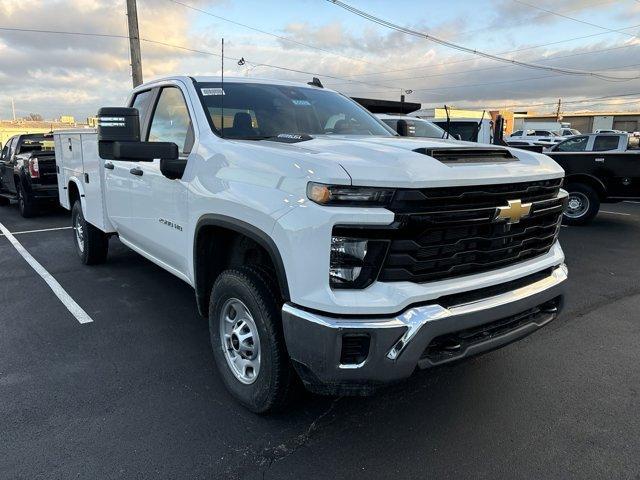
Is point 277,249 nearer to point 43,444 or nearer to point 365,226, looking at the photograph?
point 365,226

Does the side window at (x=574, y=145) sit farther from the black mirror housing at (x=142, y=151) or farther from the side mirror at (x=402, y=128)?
the black mirror housing at (x=142, y=151)

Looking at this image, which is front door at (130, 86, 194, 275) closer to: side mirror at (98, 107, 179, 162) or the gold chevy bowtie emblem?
side mirror at (98, 107, 179, 162)

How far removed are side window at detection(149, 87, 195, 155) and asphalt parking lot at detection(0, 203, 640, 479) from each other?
5.31 feet

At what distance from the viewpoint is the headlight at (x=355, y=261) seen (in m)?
2.25

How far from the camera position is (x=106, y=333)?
4.25 m

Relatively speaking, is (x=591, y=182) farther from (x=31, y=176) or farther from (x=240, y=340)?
(x=31, y=176)

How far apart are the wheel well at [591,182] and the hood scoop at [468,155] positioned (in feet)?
25.8

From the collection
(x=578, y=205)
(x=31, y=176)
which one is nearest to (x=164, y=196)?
(x=31, y=176)

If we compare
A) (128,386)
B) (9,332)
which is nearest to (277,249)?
(128,386)

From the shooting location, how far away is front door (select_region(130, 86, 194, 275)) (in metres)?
3.52

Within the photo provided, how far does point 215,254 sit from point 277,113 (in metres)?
1.19

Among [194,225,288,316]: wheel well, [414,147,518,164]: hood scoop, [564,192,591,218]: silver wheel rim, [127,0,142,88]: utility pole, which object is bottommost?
[564,192,591,218]: silver wheel rim

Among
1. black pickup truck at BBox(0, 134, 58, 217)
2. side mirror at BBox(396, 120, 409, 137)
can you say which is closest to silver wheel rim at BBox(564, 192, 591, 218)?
side mirror at BBox(396, 120, 409, 137)

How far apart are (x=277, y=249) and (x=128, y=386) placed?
1683mm
